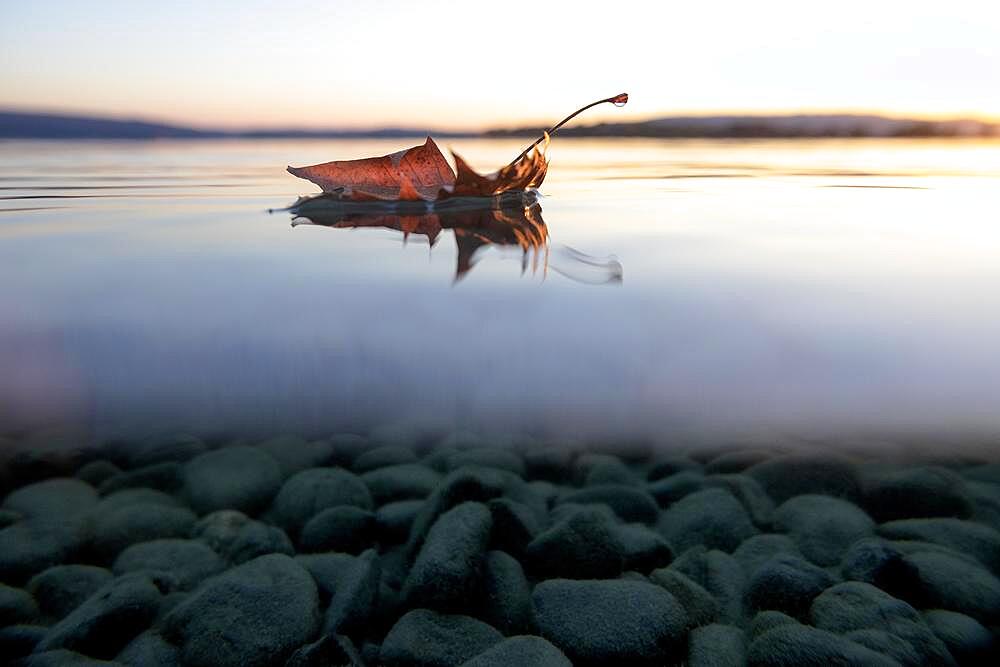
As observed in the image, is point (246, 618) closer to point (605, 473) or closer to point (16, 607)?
point (16, 607)

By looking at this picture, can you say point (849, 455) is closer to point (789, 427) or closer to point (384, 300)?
point (789, 427)

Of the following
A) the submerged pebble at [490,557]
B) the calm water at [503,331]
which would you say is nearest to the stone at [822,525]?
the submerged pebble at [490,557]

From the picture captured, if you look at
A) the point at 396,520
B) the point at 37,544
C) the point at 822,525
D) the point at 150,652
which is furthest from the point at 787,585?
the point at 37,544

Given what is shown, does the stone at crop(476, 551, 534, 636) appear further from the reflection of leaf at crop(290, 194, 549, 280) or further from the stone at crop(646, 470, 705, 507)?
the reflection of leaf at crop(290, 194, 549, 280)

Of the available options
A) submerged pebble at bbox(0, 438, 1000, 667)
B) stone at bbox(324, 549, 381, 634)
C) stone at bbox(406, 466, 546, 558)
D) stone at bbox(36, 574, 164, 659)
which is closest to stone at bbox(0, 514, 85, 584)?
submerged pebble at bbox(0, 438, 1000, 667)

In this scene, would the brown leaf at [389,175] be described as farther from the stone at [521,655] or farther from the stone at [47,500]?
the stone at [521,655]

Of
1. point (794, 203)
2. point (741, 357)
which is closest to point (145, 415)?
point (741, 357)
